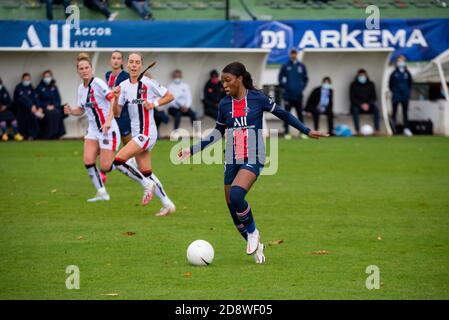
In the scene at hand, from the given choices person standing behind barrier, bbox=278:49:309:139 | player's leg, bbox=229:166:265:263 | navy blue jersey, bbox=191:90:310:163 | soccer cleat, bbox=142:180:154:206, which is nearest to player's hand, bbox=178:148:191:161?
navy blue jersey, bbox=191:90:310:163

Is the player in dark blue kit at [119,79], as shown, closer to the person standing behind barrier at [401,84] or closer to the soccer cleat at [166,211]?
the soccer cleat at [166,211]

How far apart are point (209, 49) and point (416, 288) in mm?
20641

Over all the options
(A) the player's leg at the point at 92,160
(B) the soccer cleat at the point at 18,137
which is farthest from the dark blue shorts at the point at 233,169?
(B) the soccer cleat at the point at 18,137

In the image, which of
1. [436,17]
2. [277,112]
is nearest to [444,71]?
[436,17]

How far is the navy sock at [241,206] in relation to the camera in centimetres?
1035

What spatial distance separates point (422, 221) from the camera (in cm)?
1389

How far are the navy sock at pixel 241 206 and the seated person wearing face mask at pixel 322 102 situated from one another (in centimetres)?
1993

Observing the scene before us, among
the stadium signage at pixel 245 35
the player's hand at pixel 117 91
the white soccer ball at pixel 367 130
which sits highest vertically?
the stadium signage at pixel 245 35

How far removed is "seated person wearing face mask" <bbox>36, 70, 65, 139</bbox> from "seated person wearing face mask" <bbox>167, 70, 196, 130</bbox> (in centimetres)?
333

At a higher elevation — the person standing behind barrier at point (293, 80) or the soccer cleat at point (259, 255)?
the person standing behind barrier at point (293, 80)

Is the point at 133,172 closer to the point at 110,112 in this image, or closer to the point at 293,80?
the point at 110,112

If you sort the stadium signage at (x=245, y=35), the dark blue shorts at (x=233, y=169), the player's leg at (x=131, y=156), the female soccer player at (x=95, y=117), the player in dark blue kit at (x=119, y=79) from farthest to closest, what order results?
the stadium signage at (x=245, y=35)
the female soccer player at (x=95, y=117)
the player in dark blue kit at (x=119, y=79)
the player's leg at (x=131, y=156)
the dark blue shorts at (x=233, y=169)
